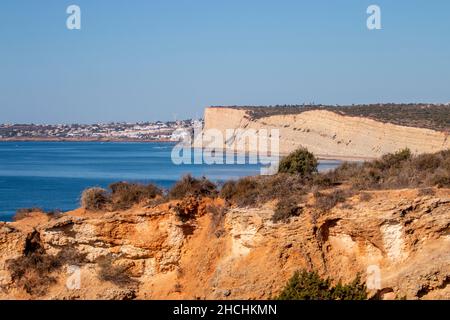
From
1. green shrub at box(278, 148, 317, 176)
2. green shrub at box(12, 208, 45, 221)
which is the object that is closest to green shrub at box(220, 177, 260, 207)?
green shrub at box(278, 148, 317, 176)

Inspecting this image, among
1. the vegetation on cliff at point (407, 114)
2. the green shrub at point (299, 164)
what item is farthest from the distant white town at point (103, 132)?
the green shrub at point (299, 164)

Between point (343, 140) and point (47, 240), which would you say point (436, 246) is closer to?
point (47, 240)

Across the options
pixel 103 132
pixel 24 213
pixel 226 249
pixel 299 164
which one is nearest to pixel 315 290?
pixel 226 249

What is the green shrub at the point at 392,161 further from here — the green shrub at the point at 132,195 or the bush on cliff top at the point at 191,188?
the green shrub at the point at 132,195

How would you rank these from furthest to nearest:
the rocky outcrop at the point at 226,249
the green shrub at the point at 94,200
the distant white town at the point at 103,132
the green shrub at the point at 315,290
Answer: the distant white town at the point at 103,132 < the green shrub at the point at 94,200 < the rocky outcrop at the point at 226,249 < the green shrub at the point at 315,290

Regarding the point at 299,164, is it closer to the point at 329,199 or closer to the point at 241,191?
the point at 241,191

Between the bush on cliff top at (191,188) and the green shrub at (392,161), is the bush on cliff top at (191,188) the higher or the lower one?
the lower one
